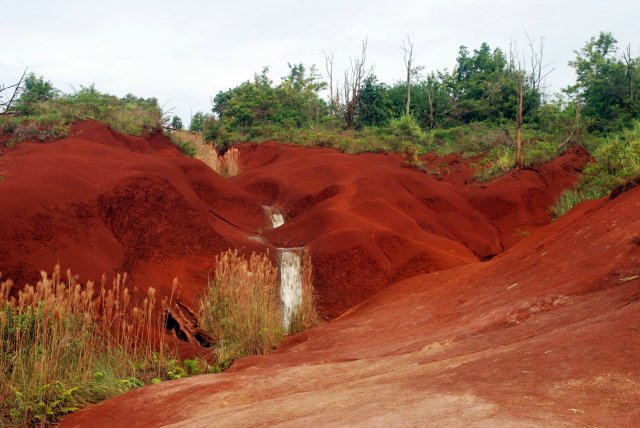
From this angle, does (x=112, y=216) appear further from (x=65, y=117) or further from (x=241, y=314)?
(x=65, y=117)

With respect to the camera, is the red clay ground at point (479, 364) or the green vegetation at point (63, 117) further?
the green vegetation at point (63, 117)

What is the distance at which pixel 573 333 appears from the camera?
431cm

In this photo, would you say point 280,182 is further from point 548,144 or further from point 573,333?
point 573,333

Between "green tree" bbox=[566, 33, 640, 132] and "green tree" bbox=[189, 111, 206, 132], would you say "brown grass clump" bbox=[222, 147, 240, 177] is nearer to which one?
"green tree" bbox=[566, 33, 640, 132]

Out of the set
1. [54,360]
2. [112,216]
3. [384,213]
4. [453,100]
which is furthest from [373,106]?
[54,360]

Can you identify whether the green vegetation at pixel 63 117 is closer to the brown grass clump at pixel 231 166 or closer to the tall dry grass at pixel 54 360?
the brown grass clump at pixel 231 166

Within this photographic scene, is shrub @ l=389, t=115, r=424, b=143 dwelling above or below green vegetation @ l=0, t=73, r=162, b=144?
above

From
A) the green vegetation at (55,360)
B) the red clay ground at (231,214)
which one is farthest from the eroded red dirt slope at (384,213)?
the green vegetation at (55,360)

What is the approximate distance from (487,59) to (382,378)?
37.0 metres

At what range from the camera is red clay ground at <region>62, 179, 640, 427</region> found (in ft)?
10.6

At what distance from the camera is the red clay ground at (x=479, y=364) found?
10.6 ft

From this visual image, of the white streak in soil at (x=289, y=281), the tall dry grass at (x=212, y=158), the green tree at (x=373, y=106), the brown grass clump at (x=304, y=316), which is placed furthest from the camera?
the green tree at (x=373, y=106)

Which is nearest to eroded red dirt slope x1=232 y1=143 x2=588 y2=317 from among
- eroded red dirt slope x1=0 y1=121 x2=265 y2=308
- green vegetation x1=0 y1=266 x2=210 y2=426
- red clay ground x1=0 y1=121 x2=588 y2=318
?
red clay ground x1=0 y1=121 x2=588 y2=318

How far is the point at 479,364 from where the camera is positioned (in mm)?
4156
